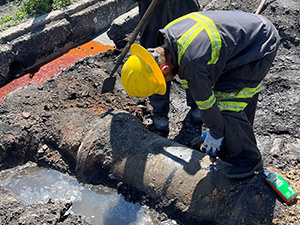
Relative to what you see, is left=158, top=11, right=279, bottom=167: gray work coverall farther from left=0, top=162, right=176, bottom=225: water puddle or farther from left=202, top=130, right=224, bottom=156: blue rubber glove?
left=0, top=162, right=176, bottom=225: water puddle

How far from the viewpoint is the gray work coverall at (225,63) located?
2502 mm

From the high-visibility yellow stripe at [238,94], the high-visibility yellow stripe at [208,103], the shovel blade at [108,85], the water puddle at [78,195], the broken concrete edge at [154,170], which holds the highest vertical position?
the high-visibility yellow stripe at [208,103]

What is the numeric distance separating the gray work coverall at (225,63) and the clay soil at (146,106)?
0.69 meters

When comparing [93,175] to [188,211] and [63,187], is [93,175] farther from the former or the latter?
[188,211]

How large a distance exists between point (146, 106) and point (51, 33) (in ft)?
7.62

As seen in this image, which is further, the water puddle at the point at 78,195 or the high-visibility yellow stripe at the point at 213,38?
the water puddle at the point at 78,195

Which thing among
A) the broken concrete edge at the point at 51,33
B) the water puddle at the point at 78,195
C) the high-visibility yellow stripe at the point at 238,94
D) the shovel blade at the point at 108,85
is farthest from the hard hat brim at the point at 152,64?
the broken concrete edge at the point at 51,33

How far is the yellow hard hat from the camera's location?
102 inches

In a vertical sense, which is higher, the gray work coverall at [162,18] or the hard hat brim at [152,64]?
the hard hat brim at [152,64]

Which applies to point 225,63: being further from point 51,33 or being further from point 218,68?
point 51,33

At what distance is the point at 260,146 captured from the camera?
143 inches

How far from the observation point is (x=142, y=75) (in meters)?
2.66

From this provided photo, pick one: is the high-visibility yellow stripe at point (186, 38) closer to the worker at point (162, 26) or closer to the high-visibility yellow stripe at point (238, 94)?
the high-visibility yellow stripe at point (238, 94)

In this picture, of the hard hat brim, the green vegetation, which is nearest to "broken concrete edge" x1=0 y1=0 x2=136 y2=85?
the green vegetation
